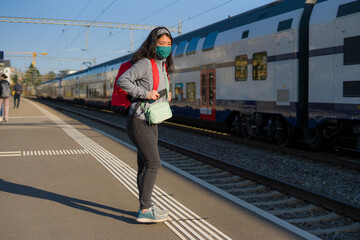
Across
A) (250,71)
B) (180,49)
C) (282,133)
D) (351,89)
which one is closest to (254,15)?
(250,71)

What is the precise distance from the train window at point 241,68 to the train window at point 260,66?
0.40 meters

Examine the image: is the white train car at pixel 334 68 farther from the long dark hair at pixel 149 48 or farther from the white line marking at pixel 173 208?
the long dark hair at pixel 149 48

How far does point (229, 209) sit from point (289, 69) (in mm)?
5246

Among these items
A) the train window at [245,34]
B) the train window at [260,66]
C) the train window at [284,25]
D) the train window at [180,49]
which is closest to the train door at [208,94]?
the train window at [245,34]

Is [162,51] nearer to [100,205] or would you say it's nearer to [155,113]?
[155,113]

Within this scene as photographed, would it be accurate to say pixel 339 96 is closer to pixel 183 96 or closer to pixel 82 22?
pixel 183 96

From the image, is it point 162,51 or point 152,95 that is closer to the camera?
point 152,95

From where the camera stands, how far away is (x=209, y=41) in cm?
1255

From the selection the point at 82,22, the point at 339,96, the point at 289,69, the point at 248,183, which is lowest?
the point at 248,183

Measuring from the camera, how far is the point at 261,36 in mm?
9867

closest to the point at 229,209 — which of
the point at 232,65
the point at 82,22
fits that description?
the point at 232,65

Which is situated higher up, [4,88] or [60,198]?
[4,88]

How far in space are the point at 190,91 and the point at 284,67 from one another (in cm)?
539

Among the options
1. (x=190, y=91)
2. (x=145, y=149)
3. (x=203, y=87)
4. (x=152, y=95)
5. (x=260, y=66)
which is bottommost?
→ (x=145, y=149)
